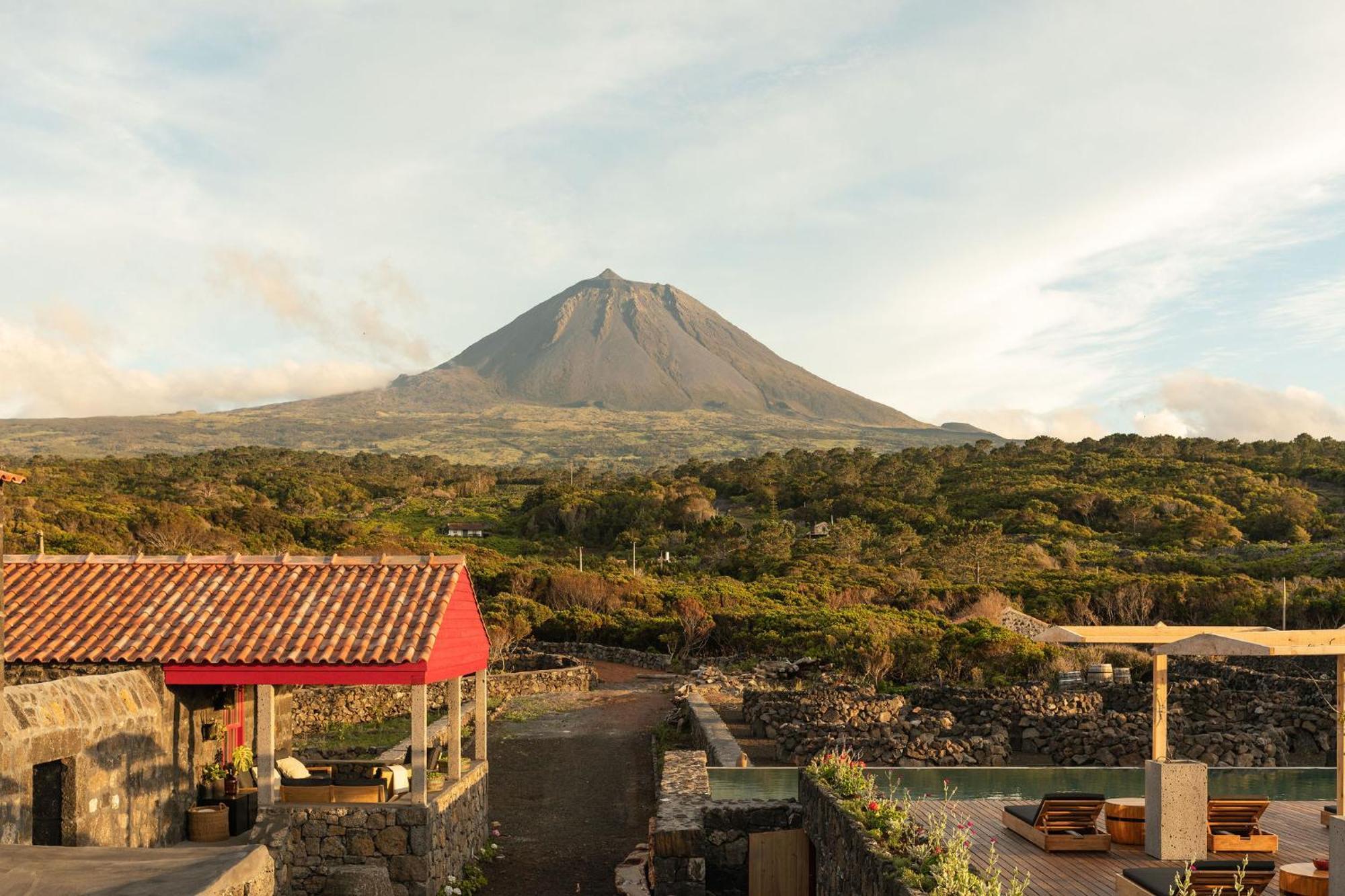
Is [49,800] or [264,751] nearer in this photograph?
[49,800]

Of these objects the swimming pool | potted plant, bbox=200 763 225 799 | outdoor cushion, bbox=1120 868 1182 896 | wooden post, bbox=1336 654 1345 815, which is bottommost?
the swimming pool

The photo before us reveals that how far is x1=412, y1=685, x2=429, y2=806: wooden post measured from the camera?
10180mm

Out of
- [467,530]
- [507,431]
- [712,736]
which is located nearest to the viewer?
[712,736]

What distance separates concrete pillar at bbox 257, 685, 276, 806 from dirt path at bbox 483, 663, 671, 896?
7.95 feet

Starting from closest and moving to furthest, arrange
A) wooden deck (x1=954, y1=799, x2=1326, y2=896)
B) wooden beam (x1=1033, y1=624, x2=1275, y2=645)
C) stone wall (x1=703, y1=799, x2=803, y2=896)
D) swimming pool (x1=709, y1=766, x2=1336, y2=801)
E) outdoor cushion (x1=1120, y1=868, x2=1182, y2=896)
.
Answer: outdoor cushion (x1=1120, y1=868, x2=1182, y2=896), wooden deck (x1=954, y1=799, x2=1326, y2=896), wooden beam (x1=1033, y1=624, x2=1275, y2=645), stone wall (x1=703, y1=799, x2=803, y2=896), swimming pool (x1=709, y1=766, x2=1336, y2=801)

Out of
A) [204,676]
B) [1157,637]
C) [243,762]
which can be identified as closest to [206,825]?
[243,762]

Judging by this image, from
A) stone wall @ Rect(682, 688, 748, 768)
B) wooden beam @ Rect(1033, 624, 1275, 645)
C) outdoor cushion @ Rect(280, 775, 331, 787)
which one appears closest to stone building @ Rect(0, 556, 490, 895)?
outdoor cushion @ Rect(280, 775, 331, 787)

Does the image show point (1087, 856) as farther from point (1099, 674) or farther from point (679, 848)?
point (1099, 674)

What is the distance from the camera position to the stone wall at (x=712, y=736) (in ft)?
47.0

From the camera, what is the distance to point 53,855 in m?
5.79

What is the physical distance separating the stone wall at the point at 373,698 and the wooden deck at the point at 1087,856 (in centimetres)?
1080

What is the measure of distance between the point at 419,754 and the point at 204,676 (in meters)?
2.10

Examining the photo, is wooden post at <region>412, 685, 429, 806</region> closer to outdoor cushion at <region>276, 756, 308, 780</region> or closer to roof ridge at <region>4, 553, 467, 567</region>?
outdoor cushion at <region>276, 756, 308, 780</region>

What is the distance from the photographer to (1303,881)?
7.00 metres
